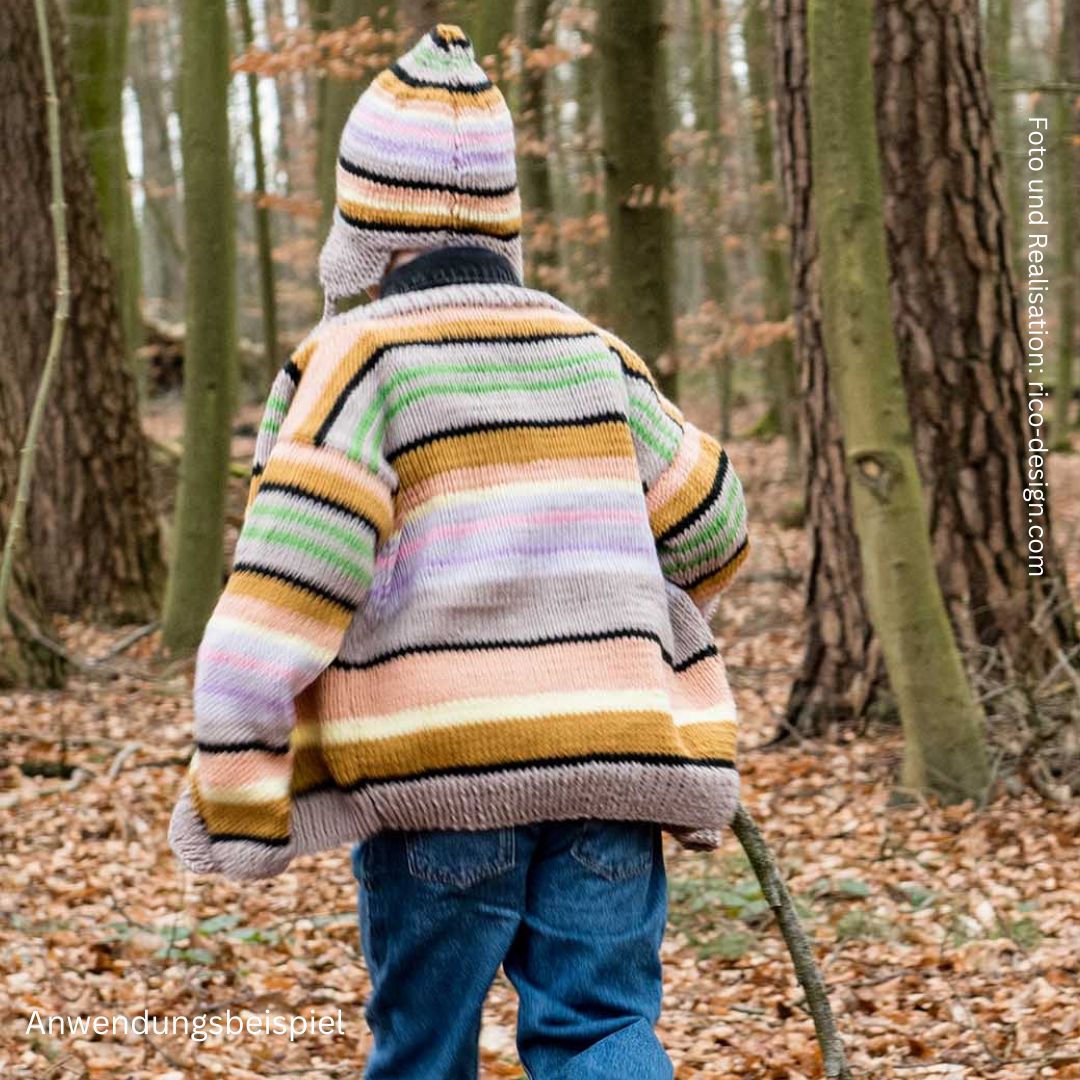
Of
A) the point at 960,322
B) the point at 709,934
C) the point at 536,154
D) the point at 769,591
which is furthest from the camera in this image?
the point at 536,154

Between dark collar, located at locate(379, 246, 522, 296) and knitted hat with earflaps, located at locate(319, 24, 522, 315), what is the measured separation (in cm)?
2

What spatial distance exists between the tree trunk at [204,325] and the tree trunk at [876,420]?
383 cm

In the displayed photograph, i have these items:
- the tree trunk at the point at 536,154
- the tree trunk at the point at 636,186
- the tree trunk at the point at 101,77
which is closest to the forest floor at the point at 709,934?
the tree trunk at the point at 636,186

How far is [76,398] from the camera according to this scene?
9359mm

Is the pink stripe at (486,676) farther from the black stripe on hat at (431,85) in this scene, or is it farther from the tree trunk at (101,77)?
the tree trunk at (101,77)

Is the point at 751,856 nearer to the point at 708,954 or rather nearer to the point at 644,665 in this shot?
the point at 644,665

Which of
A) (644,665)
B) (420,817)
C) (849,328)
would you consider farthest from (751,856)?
(849,328)

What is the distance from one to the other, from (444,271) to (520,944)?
104 centimetres

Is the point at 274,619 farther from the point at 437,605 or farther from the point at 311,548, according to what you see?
the point at 437,605

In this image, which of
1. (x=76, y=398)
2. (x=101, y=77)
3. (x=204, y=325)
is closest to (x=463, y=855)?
(x=204, y=325)

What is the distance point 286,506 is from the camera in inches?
84.2

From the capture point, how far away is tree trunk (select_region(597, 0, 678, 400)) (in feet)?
26.3

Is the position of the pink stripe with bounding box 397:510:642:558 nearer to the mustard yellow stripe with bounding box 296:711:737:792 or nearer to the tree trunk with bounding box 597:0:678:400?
the mustard yellow stripe with bounding box 296:711:737:792

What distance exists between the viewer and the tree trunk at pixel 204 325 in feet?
25.4
